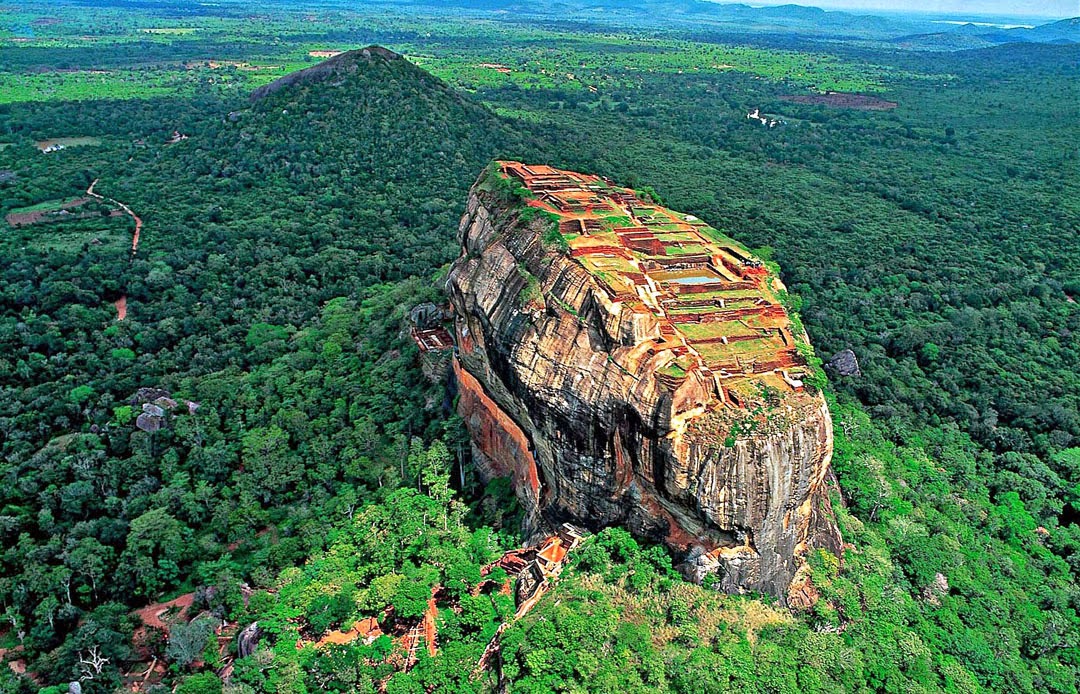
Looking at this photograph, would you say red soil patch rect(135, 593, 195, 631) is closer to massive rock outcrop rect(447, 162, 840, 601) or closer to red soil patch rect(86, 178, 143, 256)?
massive rock outcrop rect(447, 162, 840, 601)

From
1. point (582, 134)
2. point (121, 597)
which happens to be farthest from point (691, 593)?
point (582, 134)

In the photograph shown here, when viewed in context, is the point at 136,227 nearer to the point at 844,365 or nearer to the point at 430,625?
the point at 430,625

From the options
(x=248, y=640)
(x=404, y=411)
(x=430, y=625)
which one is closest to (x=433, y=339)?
(x=404, y=411)

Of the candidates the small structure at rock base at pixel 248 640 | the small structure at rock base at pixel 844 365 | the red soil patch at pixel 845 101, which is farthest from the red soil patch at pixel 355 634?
the red soil patch at pixel 845 101

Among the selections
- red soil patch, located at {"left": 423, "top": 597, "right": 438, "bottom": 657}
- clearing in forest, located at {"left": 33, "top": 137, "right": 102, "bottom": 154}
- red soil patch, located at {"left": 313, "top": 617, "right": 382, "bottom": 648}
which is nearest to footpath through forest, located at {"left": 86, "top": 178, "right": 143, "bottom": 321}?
clearing in forest, located at {"left": 33, "top": 137, "right": 102, "bottom": 154}

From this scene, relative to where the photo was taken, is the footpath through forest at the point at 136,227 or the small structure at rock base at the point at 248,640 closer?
the small structure at rock base at the point at 248,640

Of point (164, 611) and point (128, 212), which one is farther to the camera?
point (128, 212)

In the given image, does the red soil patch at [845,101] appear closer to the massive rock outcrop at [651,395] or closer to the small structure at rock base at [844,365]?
the small structure at rock base at [844,365]
